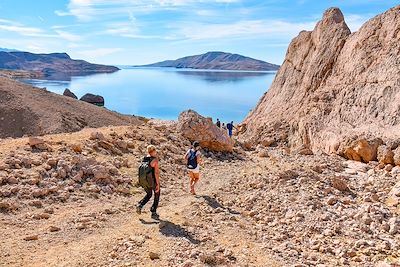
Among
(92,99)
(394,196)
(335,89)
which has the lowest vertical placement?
(92,99)

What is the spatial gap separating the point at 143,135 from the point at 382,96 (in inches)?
433

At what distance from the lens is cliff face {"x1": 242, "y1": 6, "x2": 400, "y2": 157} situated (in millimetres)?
19453

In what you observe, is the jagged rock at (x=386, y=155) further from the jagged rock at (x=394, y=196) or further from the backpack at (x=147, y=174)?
the backpack at (x=147, y=174)

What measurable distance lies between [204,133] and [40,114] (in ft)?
90.7

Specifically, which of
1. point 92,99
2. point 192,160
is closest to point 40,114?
point 92,99

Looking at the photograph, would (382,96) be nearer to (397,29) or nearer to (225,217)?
(397,29)

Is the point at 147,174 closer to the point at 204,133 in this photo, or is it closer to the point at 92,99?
the point at 204,133

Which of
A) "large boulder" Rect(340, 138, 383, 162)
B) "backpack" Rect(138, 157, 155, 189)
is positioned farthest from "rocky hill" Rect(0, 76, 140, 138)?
"backpack" Rect(138, 157, 155, 189)

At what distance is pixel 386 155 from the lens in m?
16.4

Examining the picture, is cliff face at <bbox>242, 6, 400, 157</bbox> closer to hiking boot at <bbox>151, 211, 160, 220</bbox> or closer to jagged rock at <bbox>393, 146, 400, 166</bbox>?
jagged rock at <bbox>393, 146, 400, 166</bbox>

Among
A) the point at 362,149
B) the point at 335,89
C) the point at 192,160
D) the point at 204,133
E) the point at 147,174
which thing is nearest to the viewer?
the point at 147,174

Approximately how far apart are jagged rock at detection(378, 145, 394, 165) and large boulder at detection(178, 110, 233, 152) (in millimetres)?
6583

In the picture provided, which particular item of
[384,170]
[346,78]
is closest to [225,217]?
[384,170]

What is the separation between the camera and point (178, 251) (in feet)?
29.0
